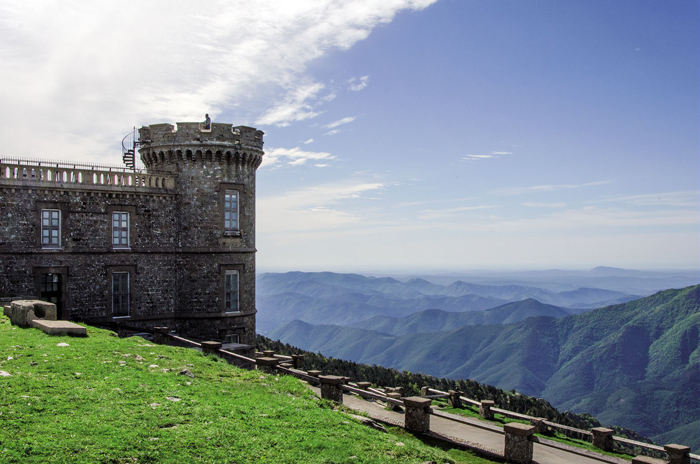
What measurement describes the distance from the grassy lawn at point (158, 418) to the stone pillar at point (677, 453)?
19.3 ft

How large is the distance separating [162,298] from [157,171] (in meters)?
7.03

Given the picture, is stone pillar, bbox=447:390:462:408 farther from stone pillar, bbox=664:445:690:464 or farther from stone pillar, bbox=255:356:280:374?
stone pillar, bbox=664:445:690:464

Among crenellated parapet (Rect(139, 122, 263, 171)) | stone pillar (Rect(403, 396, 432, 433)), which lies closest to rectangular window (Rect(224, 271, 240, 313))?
crenellated parapet (Rect(139, 122, 263, 171))

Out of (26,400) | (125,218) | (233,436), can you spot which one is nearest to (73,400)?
(26,400)

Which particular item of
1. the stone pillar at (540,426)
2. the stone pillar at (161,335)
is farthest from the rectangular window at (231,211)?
the stone pillar at (540,426)

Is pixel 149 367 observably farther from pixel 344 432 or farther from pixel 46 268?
pixel 46 268

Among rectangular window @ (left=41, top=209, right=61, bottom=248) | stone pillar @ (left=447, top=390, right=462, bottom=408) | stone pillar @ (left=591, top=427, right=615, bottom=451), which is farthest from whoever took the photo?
rectangular window @ (left=41, top=209, right=61, bottom=248)

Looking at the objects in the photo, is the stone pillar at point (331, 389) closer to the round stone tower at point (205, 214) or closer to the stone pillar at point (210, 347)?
the stone pillar at point (210, 347)

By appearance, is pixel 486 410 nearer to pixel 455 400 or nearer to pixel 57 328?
pixel 455 400

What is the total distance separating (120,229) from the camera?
2872 cm

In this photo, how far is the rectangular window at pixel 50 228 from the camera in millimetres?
26625

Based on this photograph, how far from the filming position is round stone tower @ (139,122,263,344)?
3002cm

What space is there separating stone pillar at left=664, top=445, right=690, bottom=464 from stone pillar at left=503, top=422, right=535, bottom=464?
446 cm

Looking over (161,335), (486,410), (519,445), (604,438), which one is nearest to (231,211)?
(161,335)
